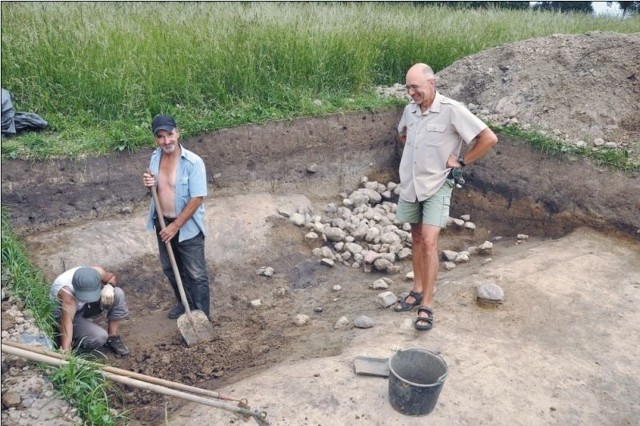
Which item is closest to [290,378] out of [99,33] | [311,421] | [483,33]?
[311,421]

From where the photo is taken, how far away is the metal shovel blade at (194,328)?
4.37 metres

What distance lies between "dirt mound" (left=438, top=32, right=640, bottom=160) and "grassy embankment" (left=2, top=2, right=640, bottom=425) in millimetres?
614

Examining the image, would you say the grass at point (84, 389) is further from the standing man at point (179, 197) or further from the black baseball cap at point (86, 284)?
the standing man at point (179, 197)

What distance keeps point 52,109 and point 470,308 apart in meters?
4.87

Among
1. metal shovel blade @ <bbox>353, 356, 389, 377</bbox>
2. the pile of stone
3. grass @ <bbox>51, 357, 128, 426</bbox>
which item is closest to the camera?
grass @ <bbox>51, 357, 128, 426</bbox>

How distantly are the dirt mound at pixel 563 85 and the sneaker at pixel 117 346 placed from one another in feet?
17.3

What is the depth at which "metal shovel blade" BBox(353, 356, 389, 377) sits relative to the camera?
346cm

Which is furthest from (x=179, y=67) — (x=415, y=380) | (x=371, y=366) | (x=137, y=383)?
(x=415, y=380)

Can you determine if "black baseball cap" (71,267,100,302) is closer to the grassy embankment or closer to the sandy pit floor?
the grassy embankment

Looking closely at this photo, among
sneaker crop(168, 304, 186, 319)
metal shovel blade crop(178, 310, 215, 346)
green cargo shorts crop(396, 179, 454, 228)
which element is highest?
green cargo shorts crop(396, 179, 454, 228)

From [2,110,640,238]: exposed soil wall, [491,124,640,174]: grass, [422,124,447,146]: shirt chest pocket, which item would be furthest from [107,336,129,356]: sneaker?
[491,124,640,174]: grass

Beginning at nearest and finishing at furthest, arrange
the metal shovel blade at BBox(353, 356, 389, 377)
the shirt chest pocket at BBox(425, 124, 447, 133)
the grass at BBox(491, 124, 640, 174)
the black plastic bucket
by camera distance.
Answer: the black plastic bucket → the metal shovel blade at BBox(353, 356, 389, 377) → the shirt chest pocket at BBox(425, 124, 447, 133) → the grass at BBox(491, 124, 640, 174)

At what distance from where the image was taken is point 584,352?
12.5ft

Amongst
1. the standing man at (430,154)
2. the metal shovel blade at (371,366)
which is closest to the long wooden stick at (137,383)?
the metal shovel blade at (371,366)
